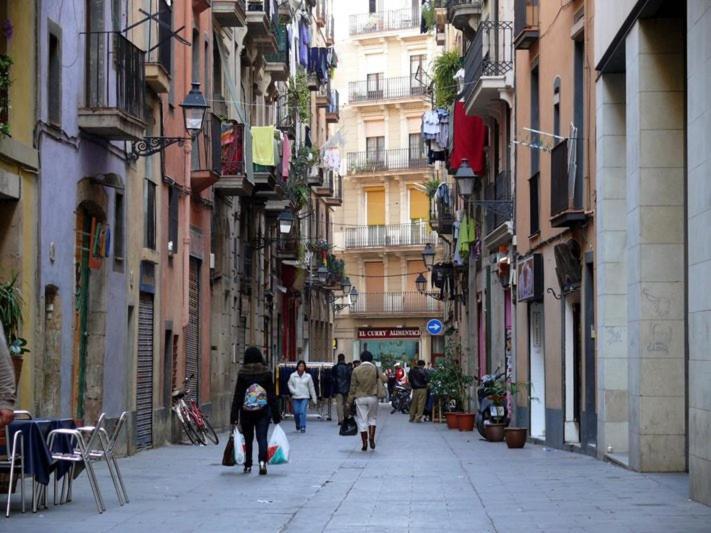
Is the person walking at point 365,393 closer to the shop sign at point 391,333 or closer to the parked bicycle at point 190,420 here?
the parked bicycle at point 190,420

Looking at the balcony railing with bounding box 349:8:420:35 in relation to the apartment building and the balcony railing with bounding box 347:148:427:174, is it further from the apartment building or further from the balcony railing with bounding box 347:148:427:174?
the balcony railing with bounding box 347:148:427:174

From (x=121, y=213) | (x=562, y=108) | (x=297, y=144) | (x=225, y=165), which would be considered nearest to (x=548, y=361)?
(x=562, y=108)

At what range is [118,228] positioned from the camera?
24.1 m

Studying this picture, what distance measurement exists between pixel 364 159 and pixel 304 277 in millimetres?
22118

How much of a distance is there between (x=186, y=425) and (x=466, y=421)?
9209 millimetres

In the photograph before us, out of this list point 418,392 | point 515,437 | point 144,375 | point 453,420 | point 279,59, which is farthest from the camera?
point 279,59

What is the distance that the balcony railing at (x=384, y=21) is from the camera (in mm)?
79875

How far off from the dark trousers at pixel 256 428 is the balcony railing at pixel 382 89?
59.6 m

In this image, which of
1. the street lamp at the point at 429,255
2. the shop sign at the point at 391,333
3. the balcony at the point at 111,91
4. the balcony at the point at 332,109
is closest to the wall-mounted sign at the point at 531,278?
the balcony at the point at 111,91

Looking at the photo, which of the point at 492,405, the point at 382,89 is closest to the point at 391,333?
the point at 382,89

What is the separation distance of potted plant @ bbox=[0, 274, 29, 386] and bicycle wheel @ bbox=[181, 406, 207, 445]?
10.1 m

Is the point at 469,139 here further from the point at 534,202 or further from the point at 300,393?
the point at 534,202

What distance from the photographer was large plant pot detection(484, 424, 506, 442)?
28203 mm

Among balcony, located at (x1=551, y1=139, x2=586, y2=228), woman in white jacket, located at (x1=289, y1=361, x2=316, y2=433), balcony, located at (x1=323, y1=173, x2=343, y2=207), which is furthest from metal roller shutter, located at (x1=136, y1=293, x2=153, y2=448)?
balcony, located at (x1=323, y1=173, x2=343, y2=207)
